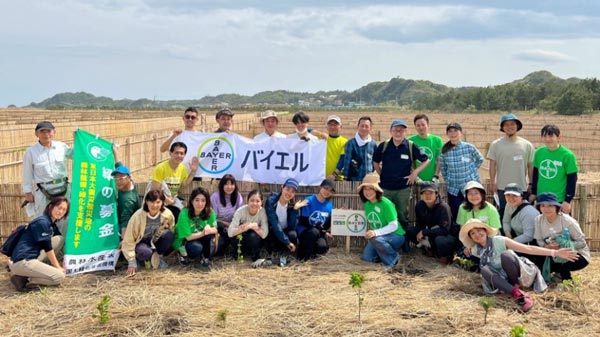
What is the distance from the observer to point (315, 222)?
640 cm

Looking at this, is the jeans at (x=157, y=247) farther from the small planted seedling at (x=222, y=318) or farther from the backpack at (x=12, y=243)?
the small planted seedling at (x=222, y=318)

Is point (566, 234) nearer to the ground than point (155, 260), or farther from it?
farther from it

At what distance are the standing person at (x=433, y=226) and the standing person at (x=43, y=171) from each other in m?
4.23

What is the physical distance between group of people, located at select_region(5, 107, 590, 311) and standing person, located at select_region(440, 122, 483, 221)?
1 centimetres

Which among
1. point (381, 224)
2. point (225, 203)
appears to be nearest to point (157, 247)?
point (225, 203)

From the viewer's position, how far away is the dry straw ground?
14.3 feet

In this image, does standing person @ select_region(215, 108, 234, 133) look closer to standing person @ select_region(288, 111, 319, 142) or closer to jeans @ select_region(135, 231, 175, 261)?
standing person @ select_region(288, 111, 319, 142)

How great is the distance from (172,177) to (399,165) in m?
2.78

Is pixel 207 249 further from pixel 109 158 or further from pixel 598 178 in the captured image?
pixel 598 178

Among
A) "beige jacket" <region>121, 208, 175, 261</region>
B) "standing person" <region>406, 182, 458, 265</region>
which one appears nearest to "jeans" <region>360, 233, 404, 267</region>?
"standing person" <region>406, 182, 458, 265</region>

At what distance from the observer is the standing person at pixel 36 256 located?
5250 mm

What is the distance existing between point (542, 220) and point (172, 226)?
4.06 m

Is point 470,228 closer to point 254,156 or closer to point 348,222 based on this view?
point 348,222

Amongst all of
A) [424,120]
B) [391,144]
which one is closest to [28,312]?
[391,144]
